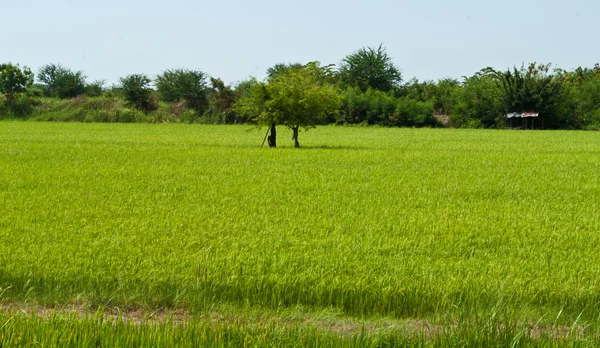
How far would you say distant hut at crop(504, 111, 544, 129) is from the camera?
4188 cm

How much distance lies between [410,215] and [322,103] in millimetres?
10570

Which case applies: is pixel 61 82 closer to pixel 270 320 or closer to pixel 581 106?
pixel 581 106

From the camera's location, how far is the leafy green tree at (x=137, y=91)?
43969 millimetres

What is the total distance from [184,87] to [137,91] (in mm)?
3885

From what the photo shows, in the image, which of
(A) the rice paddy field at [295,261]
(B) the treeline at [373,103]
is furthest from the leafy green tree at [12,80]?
(A) the rice paddy field at [295,261]

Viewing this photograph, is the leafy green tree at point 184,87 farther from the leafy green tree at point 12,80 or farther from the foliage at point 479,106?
the foliage at point 479,106

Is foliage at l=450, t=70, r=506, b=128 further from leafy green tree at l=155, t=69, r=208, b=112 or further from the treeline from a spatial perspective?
leafy green tree at l=155, t=69, r=208, b=112

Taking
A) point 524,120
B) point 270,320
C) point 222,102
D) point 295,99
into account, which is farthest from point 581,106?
point 270,320

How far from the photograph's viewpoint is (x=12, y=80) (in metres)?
42.4

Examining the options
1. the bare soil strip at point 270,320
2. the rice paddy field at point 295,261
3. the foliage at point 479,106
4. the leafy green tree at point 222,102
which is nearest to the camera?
the rice paddy field at point 295,261

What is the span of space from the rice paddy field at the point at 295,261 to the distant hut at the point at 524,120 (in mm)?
31694

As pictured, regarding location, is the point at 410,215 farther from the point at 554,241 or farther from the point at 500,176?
the point at 500,176

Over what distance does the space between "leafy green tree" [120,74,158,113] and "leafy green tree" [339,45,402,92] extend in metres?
13.9

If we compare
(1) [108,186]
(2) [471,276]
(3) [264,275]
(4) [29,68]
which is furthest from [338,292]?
(4) [29,68]
